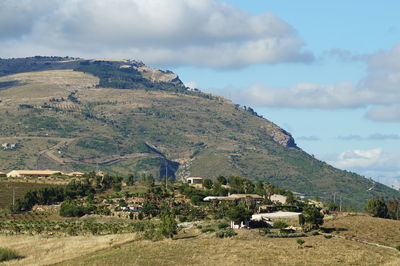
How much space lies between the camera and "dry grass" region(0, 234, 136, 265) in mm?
128250

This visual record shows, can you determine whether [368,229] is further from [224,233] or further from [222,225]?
[224,233]

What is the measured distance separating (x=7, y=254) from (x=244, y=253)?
4212 cm

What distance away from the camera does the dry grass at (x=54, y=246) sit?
12825 cm

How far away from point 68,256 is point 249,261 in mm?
32688

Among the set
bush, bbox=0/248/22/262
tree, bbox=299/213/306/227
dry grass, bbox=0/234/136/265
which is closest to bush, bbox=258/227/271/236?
tree, bbox=299/213/306/227

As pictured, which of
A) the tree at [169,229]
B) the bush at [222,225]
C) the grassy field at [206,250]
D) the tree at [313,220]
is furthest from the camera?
the tree at [313,220]

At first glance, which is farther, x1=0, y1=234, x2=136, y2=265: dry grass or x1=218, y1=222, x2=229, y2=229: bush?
x1=218, y1=222, x2=229, y2=229: bush

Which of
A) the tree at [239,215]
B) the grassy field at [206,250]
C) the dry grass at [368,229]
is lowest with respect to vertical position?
the grassy field at [206,250]

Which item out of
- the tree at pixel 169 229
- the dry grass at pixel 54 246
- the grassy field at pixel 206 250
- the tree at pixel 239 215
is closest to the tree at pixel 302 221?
the grassy field at pixel 206 250

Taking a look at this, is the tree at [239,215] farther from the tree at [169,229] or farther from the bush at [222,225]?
the tree at [169,229]

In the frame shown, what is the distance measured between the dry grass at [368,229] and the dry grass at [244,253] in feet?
36.8

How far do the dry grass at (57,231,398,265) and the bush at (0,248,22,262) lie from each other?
13783 mm

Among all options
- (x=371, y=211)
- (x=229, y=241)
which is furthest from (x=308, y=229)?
(x=371, y=211)

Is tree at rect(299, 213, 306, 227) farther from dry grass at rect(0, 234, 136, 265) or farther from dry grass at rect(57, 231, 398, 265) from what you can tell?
dry grass at rect(0, 234, 136, 265)
